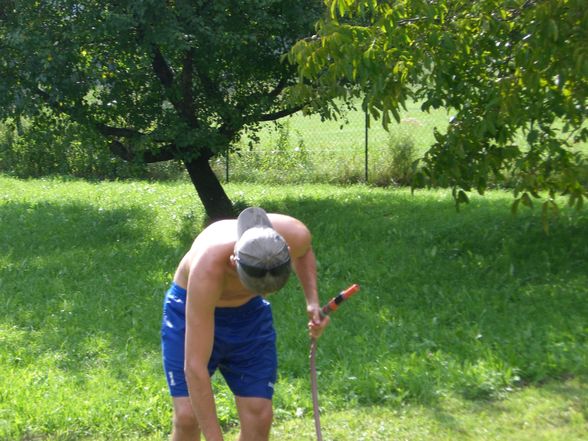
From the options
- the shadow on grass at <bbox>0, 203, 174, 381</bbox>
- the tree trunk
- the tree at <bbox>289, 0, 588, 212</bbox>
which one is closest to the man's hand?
the shadow on grass at <bbox>0, 203, 174, 381</bbox>

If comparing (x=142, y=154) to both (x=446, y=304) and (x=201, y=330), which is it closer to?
(x=446, y=304)

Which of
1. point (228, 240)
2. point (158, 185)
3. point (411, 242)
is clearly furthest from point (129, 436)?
point (158, 185)

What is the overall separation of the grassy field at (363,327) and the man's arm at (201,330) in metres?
1.72

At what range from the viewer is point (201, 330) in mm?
3234

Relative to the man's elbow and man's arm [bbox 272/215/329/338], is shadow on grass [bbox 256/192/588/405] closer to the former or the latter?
A: man's arm [bbox 272/215/329/338]

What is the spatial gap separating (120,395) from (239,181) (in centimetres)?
991

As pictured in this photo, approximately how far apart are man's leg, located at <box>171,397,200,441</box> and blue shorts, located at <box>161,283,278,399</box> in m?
0.06

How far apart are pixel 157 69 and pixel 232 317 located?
265 inches

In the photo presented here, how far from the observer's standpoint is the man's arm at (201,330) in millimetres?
3170

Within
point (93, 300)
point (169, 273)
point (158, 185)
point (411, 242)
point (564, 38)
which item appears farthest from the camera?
point (158, 185)

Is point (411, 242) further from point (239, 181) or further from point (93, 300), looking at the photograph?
point (239, 181)

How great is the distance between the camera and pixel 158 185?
A: 47.3 ft

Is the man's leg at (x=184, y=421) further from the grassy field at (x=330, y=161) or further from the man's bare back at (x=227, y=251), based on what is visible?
the grassy field at (x=330, y=161)

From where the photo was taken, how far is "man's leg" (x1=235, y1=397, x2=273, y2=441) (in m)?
3.63
